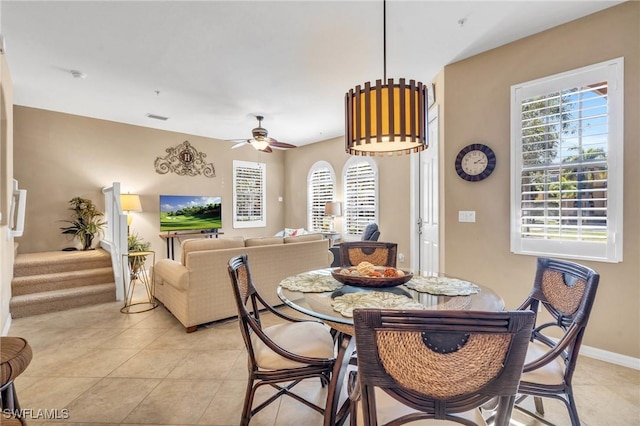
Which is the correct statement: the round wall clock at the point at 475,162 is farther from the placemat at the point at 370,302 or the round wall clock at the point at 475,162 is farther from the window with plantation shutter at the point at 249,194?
the window with plantation shutter at the point at 249,194

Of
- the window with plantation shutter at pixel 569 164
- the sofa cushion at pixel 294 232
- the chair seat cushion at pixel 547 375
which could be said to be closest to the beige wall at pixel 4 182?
the sofa cushion at pixel 294 232

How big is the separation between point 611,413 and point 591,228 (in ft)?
4.54

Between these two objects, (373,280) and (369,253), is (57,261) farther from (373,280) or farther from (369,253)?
(373,280)

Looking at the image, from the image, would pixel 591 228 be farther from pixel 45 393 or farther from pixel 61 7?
pixel 61 7

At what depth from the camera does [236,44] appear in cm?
291

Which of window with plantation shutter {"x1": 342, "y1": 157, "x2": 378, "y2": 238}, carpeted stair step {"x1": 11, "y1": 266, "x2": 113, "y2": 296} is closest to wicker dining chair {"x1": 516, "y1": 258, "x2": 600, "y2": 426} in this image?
window with plantation shutter {"x1": 342, "y1": 157, "x2": 378, "y2": 238}

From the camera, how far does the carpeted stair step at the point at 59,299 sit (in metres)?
3.47

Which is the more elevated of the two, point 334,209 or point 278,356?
point 334,209

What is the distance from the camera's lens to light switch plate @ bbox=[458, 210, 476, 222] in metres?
3.16

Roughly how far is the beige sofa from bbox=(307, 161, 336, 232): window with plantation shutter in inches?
124

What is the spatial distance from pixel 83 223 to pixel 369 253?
15.9 ft

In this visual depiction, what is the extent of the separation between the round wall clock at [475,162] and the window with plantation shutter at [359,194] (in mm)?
2559

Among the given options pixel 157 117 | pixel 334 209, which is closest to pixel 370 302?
pixel 334 209

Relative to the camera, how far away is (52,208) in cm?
478
